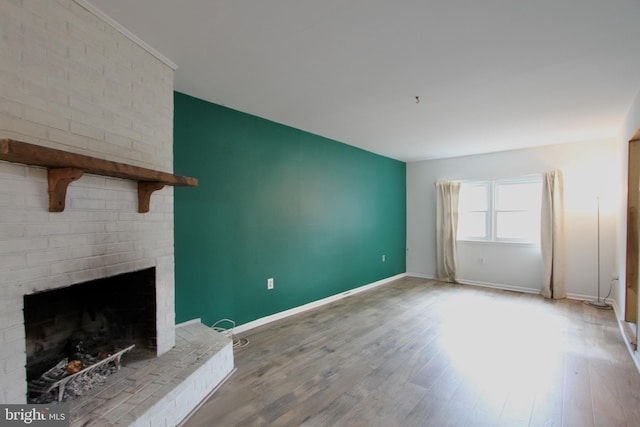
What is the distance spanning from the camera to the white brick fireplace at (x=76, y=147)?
125cm

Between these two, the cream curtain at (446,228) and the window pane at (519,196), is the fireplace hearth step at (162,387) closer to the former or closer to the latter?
the cream curtain at (446,228)

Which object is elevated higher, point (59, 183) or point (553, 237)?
point (59, 183)

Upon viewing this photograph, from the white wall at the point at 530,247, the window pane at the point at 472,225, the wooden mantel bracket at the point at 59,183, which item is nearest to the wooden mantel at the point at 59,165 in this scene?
the wooden mantel bracket at the point at 59,183

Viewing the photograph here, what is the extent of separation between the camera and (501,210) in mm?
5039

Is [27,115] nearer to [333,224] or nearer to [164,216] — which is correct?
[164,216]

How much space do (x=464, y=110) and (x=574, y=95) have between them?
90cm

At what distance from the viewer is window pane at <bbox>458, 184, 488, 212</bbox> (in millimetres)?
5250

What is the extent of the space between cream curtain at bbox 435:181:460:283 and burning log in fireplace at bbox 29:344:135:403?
5064 mm

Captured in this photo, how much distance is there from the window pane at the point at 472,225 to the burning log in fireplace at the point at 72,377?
536 cm

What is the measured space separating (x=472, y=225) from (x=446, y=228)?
0.48m

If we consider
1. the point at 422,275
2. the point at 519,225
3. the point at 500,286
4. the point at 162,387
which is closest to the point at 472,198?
the point at 519,225

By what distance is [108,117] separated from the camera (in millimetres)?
1691

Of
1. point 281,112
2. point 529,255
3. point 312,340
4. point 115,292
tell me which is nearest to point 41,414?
point 115,292

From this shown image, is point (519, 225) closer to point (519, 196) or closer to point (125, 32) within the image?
point (519, 196)
